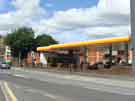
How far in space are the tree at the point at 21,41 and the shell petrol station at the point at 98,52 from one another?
1414 cm

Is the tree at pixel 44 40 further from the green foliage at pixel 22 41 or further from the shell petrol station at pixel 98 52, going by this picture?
the shell petrol station at pixel 98 52

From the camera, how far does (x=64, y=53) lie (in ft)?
299

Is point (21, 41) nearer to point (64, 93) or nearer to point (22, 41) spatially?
point (22, 41)

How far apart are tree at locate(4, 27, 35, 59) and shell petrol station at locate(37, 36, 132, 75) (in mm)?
14143

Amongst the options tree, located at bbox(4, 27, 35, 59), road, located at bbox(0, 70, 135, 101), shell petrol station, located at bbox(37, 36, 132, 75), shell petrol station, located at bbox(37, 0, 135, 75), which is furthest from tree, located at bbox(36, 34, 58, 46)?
road, located at bbox(0, 70, 135, 101)

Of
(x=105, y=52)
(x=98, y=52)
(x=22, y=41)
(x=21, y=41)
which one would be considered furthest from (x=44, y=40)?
(x=105, y=52)

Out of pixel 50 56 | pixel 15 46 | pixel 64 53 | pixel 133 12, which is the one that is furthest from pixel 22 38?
pixel 133 12

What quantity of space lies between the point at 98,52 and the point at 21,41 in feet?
94.7

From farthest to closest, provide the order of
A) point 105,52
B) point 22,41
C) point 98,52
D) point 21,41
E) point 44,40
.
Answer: point 44,40 → point 22,41 → point 21,41 → point 98,52 → point 105,52

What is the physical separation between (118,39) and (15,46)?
5483 centimetres

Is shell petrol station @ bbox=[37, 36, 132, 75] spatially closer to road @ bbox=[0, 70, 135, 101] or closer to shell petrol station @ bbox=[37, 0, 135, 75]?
shell petrol station @ bbox=[37, 0, 135, 75]

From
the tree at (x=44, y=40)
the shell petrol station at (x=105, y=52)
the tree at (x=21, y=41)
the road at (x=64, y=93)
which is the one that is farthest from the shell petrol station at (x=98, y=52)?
the road at (x=64, y=93)

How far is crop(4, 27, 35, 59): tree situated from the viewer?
367 feet

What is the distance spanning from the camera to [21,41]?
11138 centimetres
